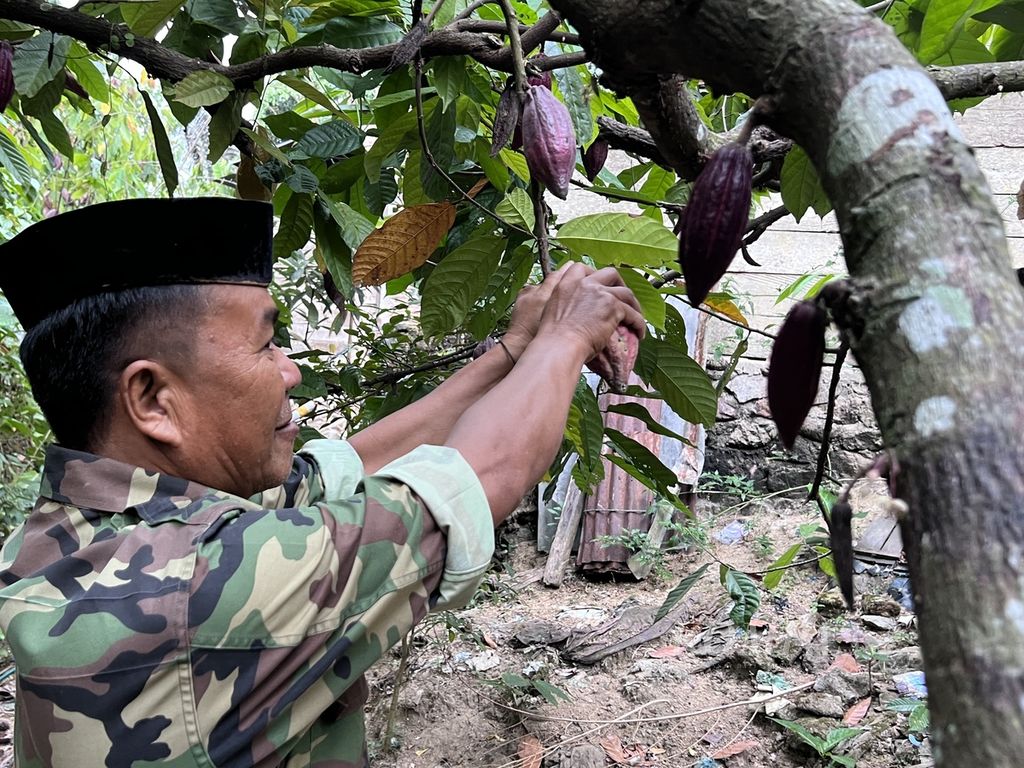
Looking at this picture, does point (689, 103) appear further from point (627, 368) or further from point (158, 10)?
point (158, 10)

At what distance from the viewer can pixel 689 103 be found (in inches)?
37.8

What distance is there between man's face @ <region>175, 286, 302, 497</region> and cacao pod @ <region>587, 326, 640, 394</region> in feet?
1.38

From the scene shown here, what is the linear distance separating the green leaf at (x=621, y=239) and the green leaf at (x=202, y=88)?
1.82ft

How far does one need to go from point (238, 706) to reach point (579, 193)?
11.7ft

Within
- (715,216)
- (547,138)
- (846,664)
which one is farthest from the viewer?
(846,664)

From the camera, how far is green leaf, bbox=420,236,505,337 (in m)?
1.44

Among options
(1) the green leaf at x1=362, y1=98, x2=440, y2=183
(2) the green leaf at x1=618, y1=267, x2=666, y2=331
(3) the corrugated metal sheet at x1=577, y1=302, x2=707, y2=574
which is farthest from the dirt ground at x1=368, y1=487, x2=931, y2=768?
(1) the green leaf at x1=362, y1=98, x2=440, y2=183

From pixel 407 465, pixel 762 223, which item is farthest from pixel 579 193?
pixel 407 465

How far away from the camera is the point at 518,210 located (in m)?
1.33

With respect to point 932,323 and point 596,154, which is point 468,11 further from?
point 932,323

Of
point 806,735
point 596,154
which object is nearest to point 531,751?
point 806,735

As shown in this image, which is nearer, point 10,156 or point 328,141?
point 328,141

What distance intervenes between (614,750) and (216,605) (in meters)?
1.79

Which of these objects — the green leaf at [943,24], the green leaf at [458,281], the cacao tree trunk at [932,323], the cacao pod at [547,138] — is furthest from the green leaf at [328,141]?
the cacao tree trunk at [932,323]
